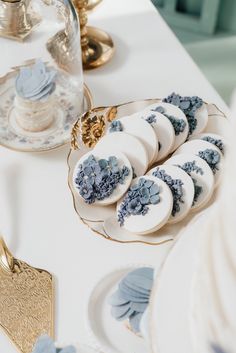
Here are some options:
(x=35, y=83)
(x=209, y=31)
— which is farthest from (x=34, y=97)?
(x=209, y=31)

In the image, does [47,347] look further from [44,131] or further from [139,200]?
[44,131]

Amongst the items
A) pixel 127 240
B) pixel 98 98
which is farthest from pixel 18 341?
pixel 98 98

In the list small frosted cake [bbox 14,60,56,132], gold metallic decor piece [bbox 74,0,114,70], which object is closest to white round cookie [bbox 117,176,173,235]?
small frosted cake [bbox 14,60,56,132]

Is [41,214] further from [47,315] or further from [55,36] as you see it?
[55,36]

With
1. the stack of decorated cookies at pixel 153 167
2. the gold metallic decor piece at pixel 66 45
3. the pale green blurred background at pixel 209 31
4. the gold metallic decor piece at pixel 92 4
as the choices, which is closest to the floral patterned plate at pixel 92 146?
the stack of decorated cookies at pixel 153 167

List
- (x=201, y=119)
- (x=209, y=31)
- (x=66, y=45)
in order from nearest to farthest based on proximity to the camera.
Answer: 1. (x=201, y=119)
2. (x=66, y=45)
3. (x=209, y=31)

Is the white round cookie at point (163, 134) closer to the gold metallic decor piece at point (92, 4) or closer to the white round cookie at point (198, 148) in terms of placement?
the white round cookie at point (198, 148)
